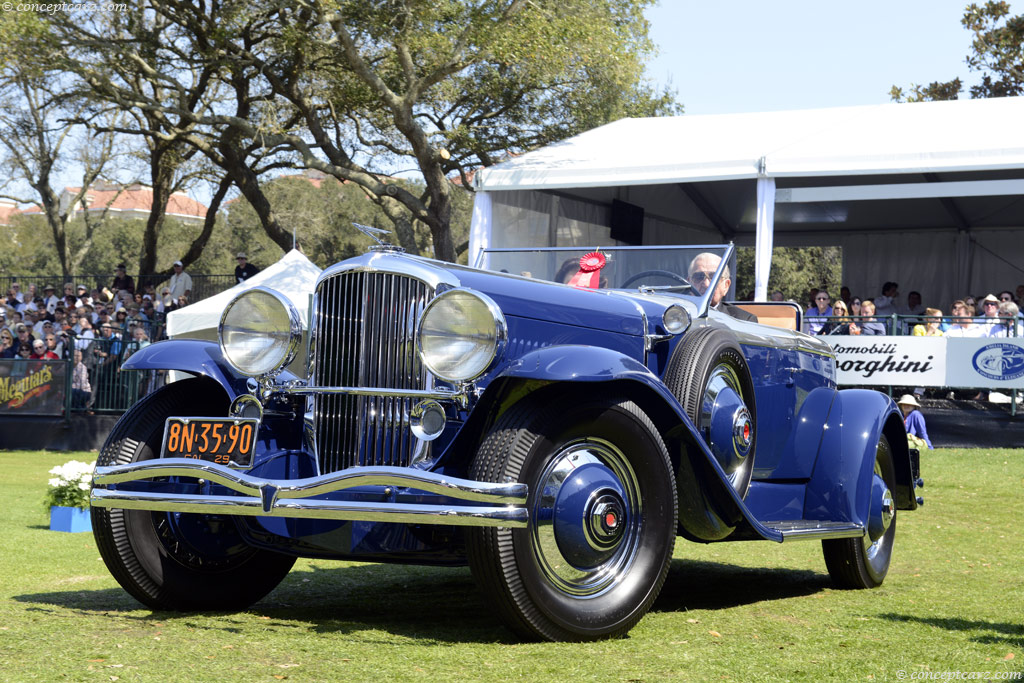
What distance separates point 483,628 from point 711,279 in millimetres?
2330

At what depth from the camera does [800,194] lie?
15719mm

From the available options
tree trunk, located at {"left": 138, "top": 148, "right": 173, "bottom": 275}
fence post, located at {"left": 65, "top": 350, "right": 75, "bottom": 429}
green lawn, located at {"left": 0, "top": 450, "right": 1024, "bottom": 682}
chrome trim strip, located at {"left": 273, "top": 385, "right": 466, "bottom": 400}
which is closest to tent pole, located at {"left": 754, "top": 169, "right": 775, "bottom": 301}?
green lawn, located at {"left": 0, "top": 450, "right": 1024, "bottom": 682}

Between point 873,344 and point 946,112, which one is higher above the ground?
point 946,112

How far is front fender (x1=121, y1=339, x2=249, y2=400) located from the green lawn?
1017 mm

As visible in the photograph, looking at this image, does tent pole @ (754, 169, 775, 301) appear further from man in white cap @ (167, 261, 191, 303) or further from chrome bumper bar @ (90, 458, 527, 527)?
chrome bumper bar @ (90, 458, 527, 527)

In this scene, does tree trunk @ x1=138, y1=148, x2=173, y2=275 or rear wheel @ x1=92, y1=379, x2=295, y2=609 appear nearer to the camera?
rear wheel @ x1=92, y1=379, x2=295, y2=609

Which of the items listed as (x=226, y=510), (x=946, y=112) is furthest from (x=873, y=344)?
(x=226, y=510)

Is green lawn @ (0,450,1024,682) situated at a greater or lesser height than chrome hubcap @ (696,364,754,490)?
lesser

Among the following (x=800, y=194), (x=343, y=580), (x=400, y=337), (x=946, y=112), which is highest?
(x=946, y=112)

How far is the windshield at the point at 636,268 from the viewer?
5.75 metres

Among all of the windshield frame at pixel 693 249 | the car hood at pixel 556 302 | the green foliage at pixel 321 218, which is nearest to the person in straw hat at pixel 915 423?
the windshield frame at pixel 693 249

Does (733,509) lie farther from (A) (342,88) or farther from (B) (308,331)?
(A) (342,88)

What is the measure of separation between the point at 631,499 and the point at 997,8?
95.5 feet

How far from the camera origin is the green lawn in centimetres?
348
